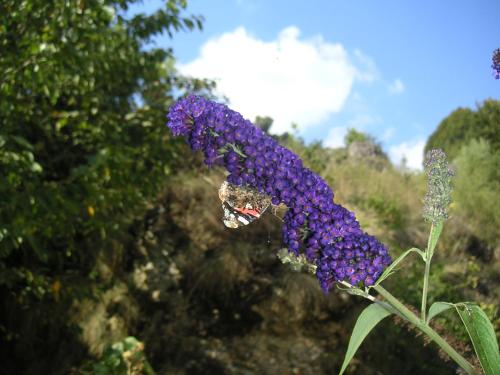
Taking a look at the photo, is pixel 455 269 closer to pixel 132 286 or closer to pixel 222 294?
pixel 222 294

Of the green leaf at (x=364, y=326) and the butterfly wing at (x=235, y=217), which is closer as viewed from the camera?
the green leaf at (x=364, y=326)

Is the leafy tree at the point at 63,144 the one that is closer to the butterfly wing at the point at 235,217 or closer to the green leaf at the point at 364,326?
the butterfly wing at the point at 235,217

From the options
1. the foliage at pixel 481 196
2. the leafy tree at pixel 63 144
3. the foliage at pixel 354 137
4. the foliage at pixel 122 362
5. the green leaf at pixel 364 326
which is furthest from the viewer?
the foliage at pixel 354 137

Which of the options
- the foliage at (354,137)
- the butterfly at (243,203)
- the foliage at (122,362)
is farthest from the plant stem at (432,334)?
the foliage at (354,137)

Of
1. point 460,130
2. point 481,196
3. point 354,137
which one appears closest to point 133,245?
point 481,196

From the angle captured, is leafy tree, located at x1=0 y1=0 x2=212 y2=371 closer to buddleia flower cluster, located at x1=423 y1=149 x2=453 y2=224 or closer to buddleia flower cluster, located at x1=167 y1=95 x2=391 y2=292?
buddleia flower cluster, located at x1=167 y1=95 x2=391 y2=292

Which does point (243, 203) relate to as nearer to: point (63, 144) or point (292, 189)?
point (292, 189)

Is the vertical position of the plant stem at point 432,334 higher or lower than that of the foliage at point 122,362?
higher

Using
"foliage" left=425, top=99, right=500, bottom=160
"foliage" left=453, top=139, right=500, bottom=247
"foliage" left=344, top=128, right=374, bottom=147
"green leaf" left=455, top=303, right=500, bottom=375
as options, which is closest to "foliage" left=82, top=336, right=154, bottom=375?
"green leaf" left=455, top=303, right=500, bottom=375
